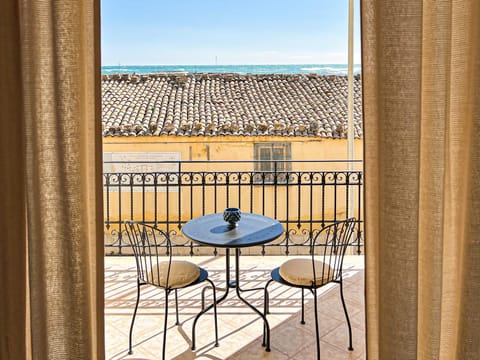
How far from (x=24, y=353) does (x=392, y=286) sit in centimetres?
111

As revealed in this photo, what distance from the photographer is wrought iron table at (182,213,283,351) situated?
2.63 metres

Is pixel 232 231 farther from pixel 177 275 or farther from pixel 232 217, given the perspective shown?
pixel 177 275

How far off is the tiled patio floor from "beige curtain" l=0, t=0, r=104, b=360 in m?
1.41

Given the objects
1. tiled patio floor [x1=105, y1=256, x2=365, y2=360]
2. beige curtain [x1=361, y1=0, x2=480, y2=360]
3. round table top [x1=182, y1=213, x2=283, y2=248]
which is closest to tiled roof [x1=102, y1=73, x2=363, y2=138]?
tiled patio floor [x1=105, y1=256, x2=365, y2=360]

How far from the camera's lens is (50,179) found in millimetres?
1289

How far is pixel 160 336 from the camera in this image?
2.87 meters

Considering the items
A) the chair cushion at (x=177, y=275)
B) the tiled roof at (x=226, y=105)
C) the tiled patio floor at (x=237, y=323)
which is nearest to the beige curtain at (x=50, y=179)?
the chair cushion at (x=177, y=275)

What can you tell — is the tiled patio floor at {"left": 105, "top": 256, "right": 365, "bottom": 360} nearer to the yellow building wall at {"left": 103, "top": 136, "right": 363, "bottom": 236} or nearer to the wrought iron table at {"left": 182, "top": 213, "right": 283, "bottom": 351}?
the wrought iron table at {"left": 182, "top": 213, "right": 283, "bottom": 351}

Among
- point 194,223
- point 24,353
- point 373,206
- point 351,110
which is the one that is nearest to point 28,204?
point 24,353

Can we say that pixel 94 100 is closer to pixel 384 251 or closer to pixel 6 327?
Result: pixel 6 327

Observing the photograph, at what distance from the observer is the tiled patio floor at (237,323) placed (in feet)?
8.70

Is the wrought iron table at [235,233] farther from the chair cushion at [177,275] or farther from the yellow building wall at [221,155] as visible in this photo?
the yellow building wall at [221,155]

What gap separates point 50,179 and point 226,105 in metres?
8.45

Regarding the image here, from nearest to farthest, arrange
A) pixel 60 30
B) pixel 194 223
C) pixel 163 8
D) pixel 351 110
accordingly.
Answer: pixel 60 30, pixel 194 223, pixel 351 110, pixel 163 8
